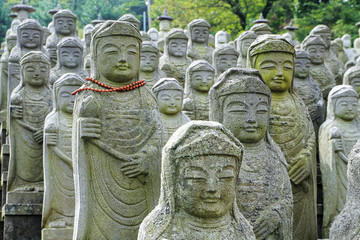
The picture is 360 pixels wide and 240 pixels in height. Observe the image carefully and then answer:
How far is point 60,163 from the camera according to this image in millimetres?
11555

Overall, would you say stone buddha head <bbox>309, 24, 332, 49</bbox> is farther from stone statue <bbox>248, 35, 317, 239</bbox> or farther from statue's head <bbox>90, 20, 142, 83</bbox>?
statue's head <bbox>90, 20, 142, 83</bbox>

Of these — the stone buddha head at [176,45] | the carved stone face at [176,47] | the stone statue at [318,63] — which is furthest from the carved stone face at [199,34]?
the stone statue at [318,63]

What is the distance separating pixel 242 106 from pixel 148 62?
281 inches

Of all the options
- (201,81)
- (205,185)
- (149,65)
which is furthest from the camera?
(149,65)

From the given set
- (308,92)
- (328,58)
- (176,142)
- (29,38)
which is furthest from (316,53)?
(176,142)

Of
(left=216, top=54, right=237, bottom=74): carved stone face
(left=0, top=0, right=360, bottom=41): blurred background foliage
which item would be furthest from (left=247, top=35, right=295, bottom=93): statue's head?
(left=0, top=0, right=360, bottom=41): blurred background foliage

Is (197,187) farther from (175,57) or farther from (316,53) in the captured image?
(175,57)

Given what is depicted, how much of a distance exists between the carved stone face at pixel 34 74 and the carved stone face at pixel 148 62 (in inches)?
102

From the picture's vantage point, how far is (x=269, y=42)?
978cm

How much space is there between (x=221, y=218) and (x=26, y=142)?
6.91m

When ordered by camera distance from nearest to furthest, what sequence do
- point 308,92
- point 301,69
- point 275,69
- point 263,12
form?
point 275,69, point 308,92, point 301,69, point 263,12

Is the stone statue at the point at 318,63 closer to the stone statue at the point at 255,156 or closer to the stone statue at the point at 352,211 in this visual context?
the stone statue at the point at 255,156

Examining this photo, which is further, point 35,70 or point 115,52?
point 35,70

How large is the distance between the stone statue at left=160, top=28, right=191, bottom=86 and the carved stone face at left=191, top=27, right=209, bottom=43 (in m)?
1.10
